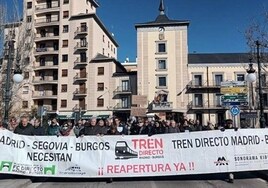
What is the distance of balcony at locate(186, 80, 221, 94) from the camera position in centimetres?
5134

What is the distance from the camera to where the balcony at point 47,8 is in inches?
2263

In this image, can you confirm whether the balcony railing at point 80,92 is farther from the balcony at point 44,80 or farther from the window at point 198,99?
the window at point 198,99

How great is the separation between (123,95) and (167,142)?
43946 mm

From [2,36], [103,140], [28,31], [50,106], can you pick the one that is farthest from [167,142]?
[50,106]

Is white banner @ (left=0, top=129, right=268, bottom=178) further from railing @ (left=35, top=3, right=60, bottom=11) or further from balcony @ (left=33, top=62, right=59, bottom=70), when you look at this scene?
railing @ (left=35, top=3, right=60, bottom=11)

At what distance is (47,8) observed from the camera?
58.2 meters

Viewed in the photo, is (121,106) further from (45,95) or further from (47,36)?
(47,36)

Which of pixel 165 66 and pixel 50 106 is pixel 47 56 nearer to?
pixel 50 106

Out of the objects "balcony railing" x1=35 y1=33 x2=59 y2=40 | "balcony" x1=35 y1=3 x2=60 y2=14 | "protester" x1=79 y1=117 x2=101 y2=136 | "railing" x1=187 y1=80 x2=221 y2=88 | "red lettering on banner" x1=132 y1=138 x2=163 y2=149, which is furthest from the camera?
"balcony" x1=35 y1=3 x2=60 y2=14

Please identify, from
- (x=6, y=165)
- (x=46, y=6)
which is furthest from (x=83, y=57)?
(x=6, y=165)

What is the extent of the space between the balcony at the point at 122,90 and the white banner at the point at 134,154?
142ft

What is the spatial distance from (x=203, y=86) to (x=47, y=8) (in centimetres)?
3108

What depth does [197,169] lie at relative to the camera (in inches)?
340

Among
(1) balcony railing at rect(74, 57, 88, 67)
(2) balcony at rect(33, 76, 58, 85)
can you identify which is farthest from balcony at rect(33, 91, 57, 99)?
(1) balcony railing at rect(74, 57, 88, 67)
